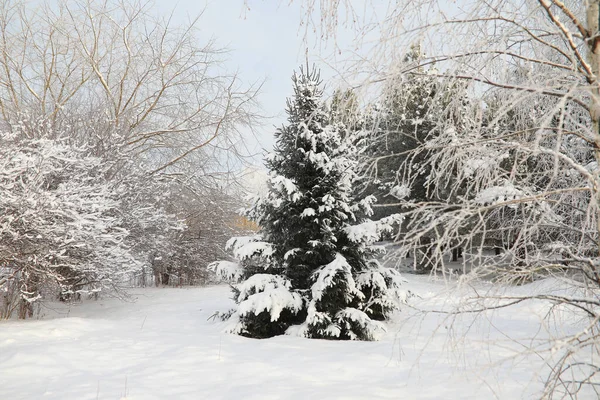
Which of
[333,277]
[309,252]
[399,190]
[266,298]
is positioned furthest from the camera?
[309,252]

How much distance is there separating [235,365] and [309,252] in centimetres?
216

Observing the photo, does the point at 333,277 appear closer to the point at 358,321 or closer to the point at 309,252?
the point at 309,252

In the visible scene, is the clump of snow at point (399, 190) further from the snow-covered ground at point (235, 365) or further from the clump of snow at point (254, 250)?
the clump of snow at point (254, 250)

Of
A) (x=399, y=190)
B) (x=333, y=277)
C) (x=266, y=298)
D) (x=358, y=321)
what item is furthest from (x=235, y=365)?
(x=399, y=190)

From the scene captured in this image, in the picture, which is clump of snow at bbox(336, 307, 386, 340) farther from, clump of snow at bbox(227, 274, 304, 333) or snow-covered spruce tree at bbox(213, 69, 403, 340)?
clump of snow at bbox(227, 274, 304, 333)

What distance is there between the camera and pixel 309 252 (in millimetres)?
6301

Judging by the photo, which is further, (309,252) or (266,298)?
(309,252)

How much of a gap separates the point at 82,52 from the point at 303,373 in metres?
10.9

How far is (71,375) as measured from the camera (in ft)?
14.2

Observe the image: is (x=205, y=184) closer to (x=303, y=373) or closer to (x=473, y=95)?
(x=303, y=373)

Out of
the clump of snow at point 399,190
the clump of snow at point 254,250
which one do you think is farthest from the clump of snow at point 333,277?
the clump of snow at point 399,190

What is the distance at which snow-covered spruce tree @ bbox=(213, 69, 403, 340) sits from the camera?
6000mm

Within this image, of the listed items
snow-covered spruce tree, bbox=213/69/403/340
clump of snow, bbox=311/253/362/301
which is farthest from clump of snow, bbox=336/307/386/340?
clump of snow, bbox=311/253/362/301

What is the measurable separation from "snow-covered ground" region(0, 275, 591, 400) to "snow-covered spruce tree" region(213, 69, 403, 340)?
0.44 meters
